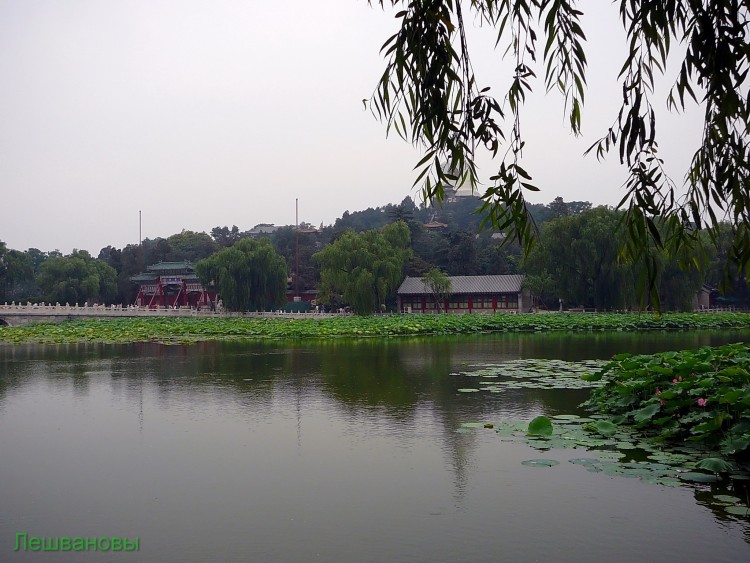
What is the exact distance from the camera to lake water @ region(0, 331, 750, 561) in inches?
136

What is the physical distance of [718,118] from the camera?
2.73 metres

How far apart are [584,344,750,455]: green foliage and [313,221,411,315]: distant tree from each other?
2490 cm

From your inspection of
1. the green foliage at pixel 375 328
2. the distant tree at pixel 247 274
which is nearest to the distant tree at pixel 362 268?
the distant tree at pixel 247 274

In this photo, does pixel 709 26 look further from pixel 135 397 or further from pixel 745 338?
pixel 745 338

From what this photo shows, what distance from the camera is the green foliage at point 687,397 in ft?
15.2

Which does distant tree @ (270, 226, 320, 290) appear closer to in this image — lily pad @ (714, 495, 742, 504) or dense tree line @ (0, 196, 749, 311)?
dense tree line @ (0, 196, 749, 311)

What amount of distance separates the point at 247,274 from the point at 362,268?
6264 millimetres

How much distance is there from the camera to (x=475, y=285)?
3812 centimetres

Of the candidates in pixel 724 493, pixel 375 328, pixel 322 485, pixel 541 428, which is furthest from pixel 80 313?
pixel 724 493

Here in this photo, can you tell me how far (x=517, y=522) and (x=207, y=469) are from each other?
2.29 meters

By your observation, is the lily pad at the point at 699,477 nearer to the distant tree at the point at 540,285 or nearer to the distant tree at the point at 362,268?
the distant tree at the point at 362,268

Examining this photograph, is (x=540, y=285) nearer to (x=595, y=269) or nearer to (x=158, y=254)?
(x=595, y=269)

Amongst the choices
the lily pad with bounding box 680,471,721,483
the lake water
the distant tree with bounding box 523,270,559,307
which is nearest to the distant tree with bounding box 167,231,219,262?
the distant tree with bounding box 523,270,559,307

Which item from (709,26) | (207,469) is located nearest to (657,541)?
(709,26)
